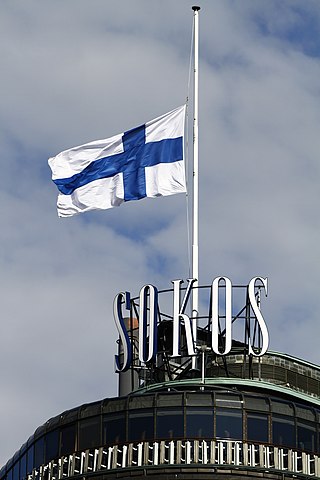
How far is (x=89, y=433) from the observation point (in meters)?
78.6

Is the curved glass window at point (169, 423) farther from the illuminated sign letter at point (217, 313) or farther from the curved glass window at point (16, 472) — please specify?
the curved glass window at point (16, 472)

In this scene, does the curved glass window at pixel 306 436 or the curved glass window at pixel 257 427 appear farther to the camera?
the curved glass window at pixel 306 436

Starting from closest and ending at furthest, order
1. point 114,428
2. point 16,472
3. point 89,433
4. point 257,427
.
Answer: point 257,427, point 114,428, point 89,433, point 16,472

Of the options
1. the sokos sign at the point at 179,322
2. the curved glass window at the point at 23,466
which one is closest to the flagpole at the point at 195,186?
the sokos sign at the point at 179,322

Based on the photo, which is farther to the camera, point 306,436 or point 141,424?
point 306,436

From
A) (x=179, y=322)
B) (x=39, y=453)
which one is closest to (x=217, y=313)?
(x=179, y=322)

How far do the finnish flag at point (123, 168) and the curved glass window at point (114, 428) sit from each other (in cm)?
1640

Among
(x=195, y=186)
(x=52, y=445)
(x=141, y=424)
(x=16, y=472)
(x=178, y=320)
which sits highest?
(x=195, y=186)

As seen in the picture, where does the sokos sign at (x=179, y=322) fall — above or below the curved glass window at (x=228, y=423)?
above

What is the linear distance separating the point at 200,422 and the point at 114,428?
4443mm

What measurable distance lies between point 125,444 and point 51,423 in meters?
6.03

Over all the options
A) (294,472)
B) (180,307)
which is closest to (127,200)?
(180,307)

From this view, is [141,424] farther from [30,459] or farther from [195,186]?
[195,186]

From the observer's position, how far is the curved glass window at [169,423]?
76.3m
